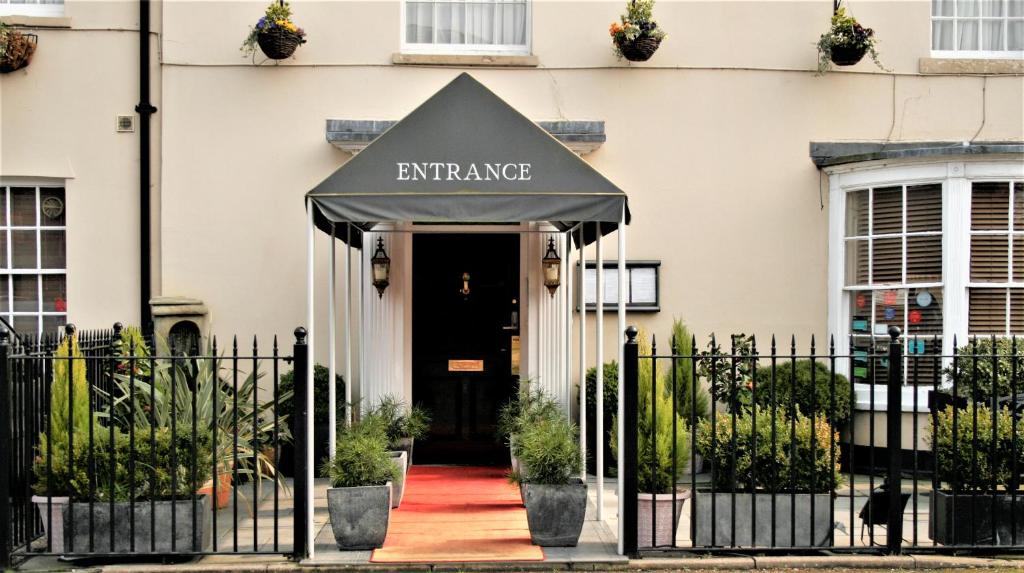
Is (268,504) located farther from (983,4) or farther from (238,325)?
(983,4)

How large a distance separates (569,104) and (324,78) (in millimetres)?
2574

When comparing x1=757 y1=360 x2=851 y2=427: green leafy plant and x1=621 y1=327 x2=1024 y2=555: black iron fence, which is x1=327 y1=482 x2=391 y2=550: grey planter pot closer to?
x1=621 y1=327 x2=1024 y2=555: black iron fence

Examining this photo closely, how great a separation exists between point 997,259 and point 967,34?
8.68ft

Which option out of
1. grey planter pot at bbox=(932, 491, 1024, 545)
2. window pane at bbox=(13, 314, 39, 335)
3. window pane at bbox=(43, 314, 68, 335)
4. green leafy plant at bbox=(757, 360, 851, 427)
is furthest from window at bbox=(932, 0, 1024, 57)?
window pane at bbox=(13, 314, 39, 335)

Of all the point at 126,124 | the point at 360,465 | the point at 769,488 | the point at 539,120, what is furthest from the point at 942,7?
the point at 126,124

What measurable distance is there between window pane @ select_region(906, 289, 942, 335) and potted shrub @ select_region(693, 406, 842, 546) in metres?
3.48

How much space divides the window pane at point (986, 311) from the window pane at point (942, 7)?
311 cm

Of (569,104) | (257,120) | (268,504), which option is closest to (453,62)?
(569,104)

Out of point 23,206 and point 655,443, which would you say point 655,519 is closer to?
point 655,443

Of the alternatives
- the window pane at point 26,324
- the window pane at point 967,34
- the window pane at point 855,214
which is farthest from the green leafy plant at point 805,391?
the window pane at point 26,324

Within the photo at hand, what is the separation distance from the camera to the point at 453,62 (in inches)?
404

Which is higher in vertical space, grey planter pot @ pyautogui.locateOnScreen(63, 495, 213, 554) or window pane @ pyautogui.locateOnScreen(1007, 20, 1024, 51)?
window pane @ pyautogui.locateOnScreen(1007, 20, 1024, 51)

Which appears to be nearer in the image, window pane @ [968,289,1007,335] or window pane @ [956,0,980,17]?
window pane @ [968,289,1007,335]

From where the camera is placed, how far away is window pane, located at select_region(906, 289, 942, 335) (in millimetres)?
9719
